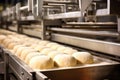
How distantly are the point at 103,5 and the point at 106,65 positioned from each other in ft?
1.48

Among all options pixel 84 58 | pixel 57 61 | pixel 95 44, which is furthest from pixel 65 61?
pixel 95 44

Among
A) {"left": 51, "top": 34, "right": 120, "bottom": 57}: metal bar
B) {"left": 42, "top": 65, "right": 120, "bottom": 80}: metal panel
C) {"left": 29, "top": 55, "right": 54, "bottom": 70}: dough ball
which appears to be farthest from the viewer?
{"left": 51, "top": 34, "right": 120, "bottom": 57}: metal bar

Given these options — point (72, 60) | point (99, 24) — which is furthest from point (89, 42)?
point (72, 60)

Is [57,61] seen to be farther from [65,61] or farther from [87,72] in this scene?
[87,72]

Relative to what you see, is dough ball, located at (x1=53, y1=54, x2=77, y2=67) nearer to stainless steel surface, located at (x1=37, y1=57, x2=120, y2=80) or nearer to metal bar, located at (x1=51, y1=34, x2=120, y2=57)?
stainless steel surface, located at (x1=37, y1=57, x2=120, y2=80)

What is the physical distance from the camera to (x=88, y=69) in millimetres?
1535

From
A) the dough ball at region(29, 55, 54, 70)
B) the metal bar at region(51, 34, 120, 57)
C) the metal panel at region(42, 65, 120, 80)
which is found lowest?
the metal panel at region(42, 65, 120, 80)

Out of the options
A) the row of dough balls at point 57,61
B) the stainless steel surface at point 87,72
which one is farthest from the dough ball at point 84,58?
the stainless steel surface at point 87,72

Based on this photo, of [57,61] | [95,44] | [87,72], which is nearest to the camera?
[87,72]

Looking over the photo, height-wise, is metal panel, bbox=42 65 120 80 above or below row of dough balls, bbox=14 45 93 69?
below

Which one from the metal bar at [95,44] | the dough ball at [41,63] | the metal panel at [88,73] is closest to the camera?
the metal panel at [88,73]

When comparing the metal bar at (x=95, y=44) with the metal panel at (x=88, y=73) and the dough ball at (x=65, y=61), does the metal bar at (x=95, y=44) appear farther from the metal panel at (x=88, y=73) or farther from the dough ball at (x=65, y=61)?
the dough ball at (x=65, y=61)

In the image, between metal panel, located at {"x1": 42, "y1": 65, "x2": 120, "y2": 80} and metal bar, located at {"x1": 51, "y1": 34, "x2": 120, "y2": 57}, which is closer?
metal panel, located at {"x1": 42, "y1": 65, "x2": 120, "y2": 80}

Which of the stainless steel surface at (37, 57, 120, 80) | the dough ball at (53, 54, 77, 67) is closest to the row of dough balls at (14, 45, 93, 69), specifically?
the dough ball at (53, 54, 77, 67)
